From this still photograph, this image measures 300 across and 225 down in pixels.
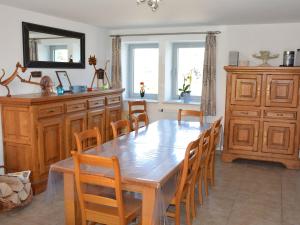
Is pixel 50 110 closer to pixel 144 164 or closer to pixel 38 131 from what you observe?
pixel 38 131

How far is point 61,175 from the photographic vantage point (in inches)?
99.8

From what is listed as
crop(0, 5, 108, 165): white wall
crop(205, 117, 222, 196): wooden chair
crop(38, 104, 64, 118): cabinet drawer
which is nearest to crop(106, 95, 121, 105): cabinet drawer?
crop(0, 5, 108, 165): white wall

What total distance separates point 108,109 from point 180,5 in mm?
2108

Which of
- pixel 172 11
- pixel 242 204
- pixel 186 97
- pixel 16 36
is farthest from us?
pixel 186 97

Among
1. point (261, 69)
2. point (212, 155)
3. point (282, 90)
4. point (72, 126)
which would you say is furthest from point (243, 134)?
point (72, 126)

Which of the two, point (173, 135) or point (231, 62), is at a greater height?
point (231, 62)

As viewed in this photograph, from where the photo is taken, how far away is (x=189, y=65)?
18.9 feet

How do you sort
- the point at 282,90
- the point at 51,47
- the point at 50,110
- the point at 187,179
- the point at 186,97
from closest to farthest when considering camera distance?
the point at 187,179 < the point at 50,110 < the point at 51,47 < the point at 282,90 < the point at 186,97

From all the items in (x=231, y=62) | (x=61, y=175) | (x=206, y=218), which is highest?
(x=231, y=62)

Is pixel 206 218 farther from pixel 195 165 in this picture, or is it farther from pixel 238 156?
pixel 238 156

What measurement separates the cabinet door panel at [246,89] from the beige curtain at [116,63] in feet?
7.18

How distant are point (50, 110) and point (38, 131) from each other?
0.31 meters

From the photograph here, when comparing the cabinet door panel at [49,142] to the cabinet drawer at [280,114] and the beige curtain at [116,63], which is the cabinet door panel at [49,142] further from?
the cabinet drawer at [280,114]

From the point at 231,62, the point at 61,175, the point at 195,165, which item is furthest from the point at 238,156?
the point at 61,175
